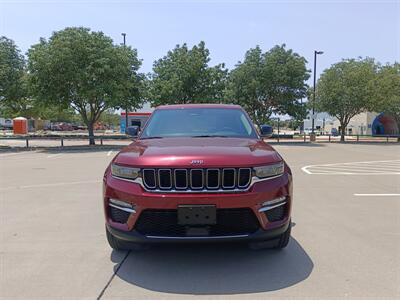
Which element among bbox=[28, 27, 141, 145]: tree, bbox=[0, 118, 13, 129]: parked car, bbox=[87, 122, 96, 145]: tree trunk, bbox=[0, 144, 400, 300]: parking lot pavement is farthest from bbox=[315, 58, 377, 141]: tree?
bbox=[0, 118, 13, 129]: parked car

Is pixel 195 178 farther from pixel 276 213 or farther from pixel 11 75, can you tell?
pixel 11 75

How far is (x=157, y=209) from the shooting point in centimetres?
406

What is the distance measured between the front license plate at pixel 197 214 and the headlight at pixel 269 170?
0.58 meters

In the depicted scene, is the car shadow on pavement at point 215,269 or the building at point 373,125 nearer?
the car shadow on pavement at point 215,269

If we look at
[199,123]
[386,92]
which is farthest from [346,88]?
[199,123]

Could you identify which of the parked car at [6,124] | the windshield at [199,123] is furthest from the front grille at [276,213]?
the parked car at [6,124]

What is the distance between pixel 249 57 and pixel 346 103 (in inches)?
383

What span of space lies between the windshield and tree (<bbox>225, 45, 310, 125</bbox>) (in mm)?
30292

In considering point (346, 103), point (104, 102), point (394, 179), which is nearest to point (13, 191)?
point (394, 179)

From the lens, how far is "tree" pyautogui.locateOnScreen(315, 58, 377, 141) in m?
37.2

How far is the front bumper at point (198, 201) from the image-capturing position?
13.2 ft

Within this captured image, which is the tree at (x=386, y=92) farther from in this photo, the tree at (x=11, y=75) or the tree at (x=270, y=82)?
the tree at (x=11, y=75)

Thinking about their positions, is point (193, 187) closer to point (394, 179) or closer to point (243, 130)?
point (243, 130)

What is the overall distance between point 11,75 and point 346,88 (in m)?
27.3
